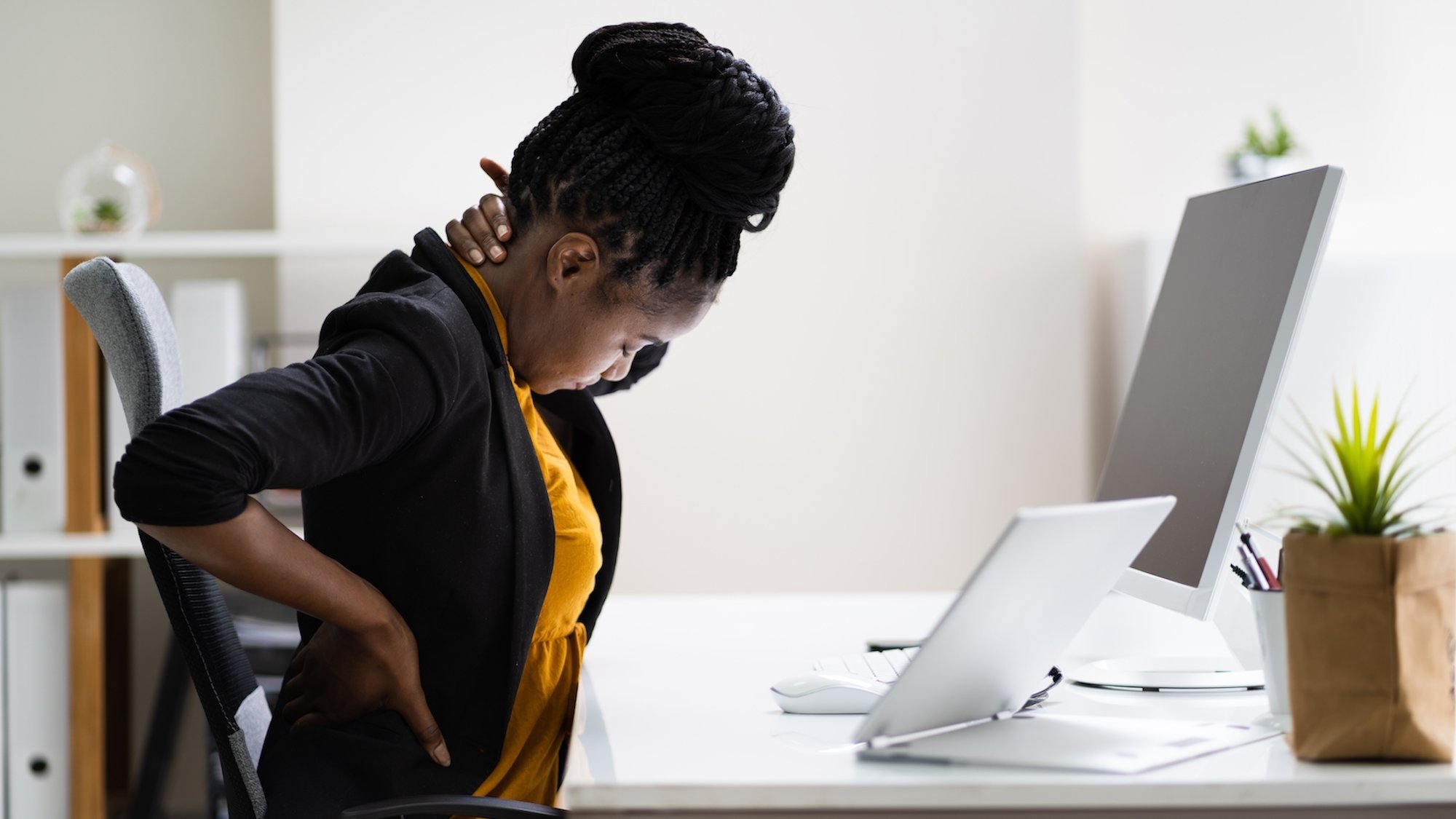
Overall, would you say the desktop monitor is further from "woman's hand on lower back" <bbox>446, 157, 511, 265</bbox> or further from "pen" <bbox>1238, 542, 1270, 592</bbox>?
"woman's hand on lower back" <bbox>446, 157, 511, 265</bbox>

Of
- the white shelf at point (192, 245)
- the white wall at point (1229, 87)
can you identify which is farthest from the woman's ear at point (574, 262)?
the white wall at point (1229, 87)

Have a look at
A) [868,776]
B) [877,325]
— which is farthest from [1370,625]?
[877,325]

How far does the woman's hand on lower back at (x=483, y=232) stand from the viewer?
1.15 meters

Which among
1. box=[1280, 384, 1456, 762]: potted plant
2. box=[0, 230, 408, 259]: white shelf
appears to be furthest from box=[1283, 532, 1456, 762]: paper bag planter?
box=[0, 230, 408, 259]: white shelf

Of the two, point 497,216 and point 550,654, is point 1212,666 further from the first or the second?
point 497,216

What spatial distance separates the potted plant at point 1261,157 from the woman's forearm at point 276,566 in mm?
2156

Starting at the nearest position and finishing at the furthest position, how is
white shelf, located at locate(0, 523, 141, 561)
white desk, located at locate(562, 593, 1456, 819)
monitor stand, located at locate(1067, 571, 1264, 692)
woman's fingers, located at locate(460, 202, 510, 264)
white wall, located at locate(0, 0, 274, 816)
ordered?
white desk, located at locate(562, 593, 1456, 819) < monitor stand, located at locate(1067, 571, 1264, 692) < woman's fingers, located at locate(460, 202, 510, 264) < white shelf, located at locate(0, 523, 141, 561) < white wall, located at locate(0, 0, 274, 816)

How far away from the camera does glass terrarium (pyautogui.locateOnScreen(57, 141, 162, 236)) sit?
2385 mm

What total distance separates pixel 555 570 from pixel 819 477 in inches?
63.6

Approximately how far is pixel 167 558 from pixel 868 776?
0.61 m

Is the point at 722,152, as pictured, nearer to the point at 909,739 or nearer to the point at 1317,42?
the point at 909,739

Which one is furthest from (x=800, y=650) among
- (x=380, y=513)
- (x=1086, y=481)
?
(x=1086, y=481)

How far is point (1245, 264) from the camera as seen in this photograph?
1.12 m

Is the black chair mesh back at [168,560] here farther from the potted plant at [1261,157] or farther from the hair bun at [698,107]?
the potted plant at [1261,157]
